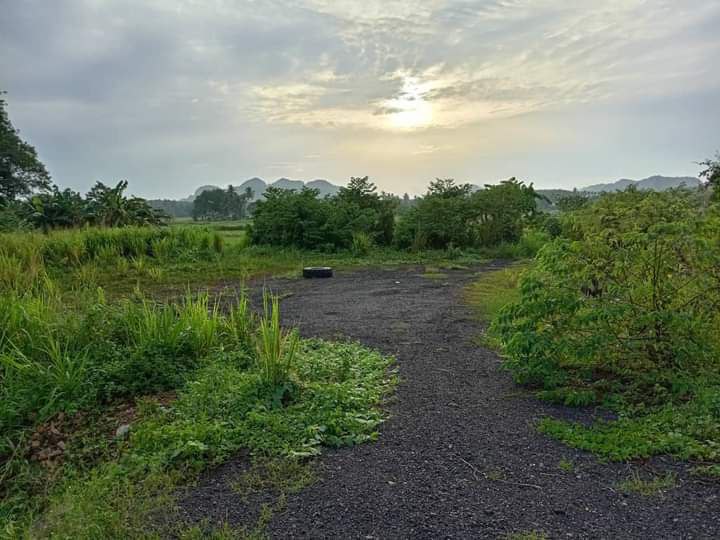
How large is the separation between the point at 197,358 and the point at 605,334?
→ 3.03 m

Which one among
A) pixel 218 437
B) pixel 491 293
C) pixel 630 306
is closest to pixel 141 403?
pixel 218 437

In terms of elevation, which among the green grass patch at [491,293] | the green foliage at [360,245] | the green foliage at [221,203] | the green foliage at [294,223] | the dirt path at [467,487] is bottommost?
the dirt path at [467,487]

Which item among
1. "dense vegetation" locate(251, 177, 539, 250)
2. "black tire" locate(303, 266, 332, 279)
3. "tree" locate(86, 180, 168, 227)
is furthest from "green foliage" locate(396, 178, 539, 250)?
"tree" locate(86, 180, 168, 227)

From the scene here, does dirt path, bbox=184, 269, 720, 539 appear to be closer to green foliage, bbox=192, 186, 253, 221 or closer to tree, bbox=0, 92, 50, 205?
tree, bbox=0, 92, 50, 205

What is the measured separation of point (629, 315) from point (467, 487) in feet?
6.02

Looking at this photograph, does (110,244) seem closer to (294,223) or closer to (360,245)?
(294,223)

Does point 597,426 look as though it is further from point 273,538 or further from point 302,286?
point 302,286

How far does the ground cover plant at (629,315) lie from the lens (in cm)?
323

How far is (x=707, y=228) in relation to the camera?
3.40 m

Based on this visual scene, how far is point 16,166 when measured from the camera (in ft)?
81.6

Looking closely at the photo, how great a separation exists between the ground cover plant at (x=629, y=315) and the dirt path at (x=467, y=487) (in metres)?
0.36

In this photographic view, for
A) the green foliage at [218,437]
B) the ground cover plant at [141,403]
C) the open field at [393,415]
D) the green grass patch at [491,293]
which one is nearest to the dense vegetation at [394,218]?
the green grass patch at [491,293]

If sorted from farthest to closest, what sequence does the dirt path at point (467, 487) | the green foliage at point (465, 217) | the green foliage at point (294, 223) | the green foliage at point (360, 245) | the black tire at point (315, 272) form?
the green foliage at point (465, 217) < the green foliage at point (294, 223) < the green foliage at point (360, 245) < the black tire at point (315, 272) < the dirt path at point (467, 487)

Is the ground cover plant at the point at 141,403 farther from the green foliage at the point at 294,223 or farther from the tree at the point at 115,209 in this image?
the tree at the point at 115,209
